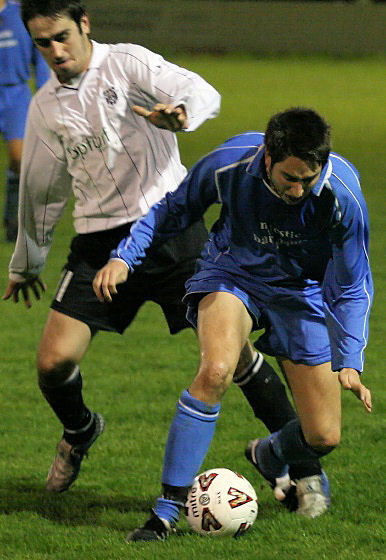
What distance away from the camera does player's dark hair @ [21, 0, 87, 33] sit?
442 cm

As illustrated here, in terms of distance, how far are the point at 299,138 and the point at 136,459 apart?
1.80 m

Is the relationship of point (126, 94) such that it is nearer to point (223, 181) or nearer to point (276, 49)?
point (223, 181)

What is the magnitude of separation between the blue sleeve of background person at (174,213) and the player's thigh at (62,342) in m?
0.52

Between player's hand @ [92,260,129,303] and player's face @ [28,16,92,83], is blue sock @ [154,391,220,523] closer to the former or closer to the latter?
player's hand @ [92,260,129,303]

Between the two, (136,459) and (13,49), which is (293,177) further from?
(13,49)

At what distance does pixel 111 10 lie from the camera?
30.2 m

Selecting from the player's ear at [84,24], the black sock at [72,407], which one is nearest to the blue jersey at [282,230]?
the black sock at [72,407]

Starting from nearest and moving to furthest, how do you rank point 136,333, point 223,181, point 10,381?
1. point 223,181
2. point 10,381
3. point 136,333

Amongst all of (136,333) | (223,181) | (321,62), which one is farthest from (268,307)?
(321,62)

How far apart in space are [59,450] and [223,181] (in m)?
1.33

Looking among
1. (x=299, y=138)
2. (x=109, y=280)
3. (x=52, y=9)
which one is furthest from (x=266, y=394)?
(x=52, y=9)

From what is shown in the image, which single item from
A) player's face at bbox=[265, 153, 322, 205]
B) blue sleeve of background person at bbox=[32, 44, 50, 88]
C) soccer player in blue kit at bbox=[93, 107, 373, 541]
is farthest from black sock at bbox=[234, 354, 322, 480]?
blue sleeve of background person at bbox=[32, 44, 50, 88]

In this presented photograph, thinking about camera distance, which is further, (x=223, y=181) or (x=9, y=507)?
(x=9, y=507)

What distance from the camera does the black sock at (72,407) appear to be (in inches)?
181
